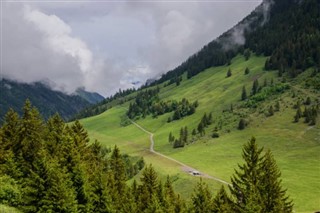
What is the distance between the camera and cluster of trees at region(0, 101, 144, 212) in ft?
171

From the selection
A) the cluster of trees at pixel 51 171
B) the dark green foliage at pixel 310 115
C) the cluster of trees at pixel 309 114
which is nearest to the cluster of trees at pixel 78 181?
the cluster of trees at pixel 51 171

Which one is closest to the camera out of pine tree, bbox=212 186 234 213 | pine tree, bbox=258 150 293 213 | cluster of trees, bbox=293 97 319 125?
pine tree, bbox=258 150 293 213

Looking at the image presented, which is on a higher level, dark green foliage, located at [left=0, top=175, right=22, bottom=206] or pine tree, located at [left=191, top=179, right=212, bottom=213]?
dark green foliage, located at [left=0, top=175, right=22, bottom=206]

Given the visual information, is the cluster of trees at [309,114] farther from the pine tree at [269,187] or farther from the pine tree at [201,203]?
the pine tree at [269,187]

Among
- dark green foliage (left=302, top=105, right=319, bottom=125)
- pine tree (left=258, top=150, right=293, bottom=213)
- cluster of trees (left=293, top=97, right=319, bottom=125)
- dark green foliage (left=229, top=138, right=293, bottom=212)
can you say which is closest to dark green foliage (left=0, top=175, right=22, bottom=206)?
dark green foliage (left=229, top=138, right=293, bottom=212)

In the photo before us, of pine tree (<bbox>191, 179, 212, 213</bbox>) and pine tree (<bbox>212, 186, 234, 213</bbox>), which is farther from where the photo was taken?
pine tree (<bbox>191, 179, 212, 213</bbox>)

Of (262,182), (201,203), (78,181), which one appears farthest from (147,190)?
(262,182)

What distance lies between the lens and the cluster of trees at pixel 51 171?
5219 cm

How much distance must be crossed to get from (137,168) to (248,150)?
11737 cm

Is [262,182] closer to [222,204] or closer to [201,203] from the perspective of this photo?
[222,204]

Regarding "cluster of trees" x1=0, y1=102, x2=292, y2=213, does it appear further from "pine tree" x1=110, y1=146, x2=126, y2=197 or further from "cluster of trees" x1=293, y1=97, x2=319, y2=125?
"cluster of trees" x1=293, y1=97, x2=319, y2=125

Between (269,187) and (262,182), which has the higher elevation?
(262,182)

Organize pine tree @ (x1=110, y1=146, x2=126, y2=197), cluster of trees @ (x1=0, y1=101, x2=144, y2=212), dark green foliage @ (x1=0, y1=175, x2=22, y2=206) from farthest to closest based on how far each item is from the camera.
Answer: pine tree @ (x1=110, y1=146, x2=126, y2=197)
dark green foliage @ (x1=0, y1=175, x2=22, y2=206)
cluster of trees @ (x1=0, y1=101, x2=144, y2=212)

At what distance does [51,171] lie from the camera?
52.1m
